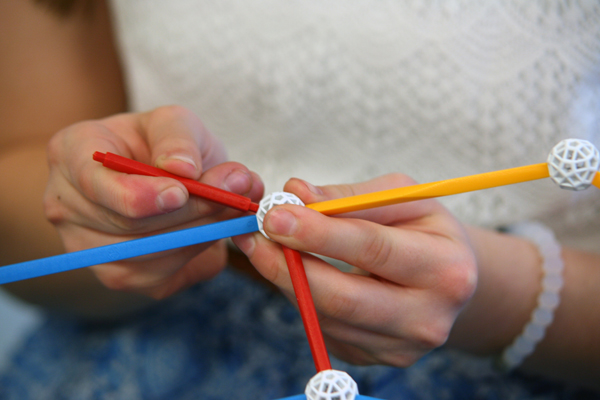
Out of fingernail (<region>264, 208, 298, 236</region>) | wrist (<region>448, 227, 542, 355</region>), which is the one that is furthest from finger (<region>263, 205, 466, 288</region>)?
wrist (<region>448, 227, 542, 355</region>)

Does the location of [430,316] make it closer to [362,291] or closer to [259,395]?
[362,291]

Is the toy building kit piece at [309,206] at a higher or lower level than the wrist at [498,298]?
higher

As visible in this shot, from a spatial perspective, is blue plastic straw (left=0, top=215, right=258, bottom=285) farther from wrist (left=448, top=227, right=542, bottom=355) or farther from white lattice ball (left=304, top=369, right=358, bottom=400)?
wrist (left=448, top=227, right=542, bottom=355)

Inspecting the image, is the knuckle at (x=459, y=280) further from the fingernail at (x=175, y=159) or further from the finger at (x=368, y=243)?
the fingernail at (x=175, y=159)

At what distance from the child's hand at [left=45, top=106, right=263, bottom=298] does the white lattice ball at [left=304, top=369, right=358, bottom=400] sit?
0.14m

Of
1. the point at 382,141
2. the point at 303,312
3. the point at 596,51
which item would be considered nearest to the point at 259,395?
the point at 303,312

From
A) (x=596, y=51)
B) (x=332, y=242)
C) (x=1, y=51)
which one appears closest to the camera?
(x=332, y=242)

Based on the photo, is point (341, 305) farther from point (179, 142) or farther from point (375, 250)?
point (179, 142)

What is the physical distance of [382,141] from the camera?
1.54ft

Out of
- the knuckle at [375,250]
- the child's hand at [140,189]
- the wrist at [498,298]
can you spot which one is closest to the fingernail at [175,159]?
the child's hand at [140,189]

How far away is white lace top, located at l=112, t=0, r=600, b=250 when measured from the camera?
399mm

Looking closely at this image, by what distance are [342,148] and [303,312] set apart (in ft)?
0.91

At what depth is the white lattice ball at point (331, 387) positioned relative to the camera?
0.22 meters

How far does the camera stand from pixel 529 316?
405 mm
